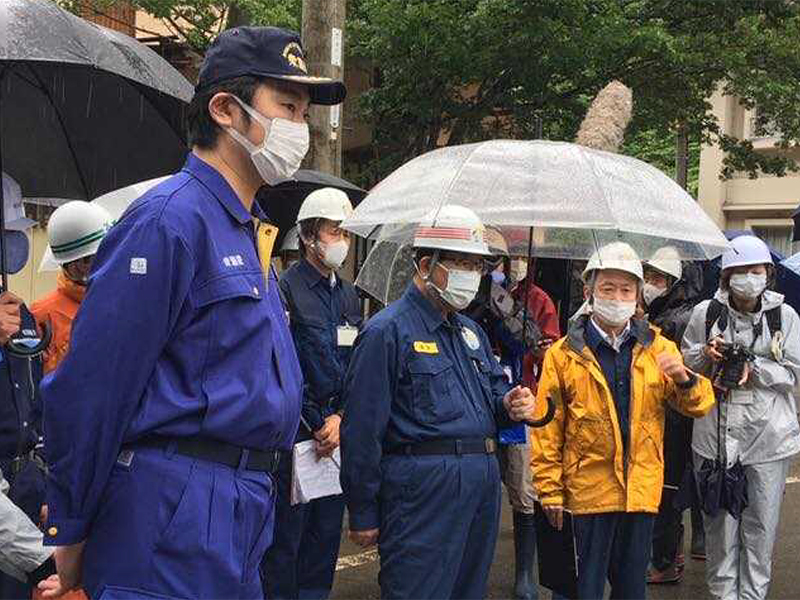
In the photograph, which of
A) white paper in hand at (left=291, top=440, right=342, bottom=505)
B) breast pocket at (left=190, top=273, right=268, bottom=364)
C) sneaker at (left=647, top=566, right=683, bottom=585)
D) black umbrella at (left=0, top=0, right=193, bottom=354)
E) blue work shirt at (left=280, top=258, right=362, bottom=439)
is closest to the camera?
breast pocket at (left=190, top=273, right=268, bottom=364)

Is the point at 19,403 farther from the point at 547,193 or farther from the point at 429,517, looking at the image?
the point at 547,193

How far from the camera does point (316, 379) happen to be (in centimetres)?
559

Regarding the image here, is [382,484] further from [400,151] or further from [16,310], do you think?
[400,151]

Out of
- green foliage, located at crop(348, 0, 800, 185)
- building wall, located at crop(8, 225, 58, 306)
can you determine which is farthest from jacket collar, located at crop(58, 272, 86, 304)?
building wall, located at crop(8, 225, 58, 306)

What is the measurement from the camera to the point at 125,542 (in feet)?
8.05

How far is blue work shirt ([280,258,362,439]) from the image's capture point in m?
5.59

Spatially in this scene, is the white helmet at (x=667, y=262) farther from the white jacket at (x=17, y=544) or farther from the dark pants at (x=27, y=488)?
the white jacket at (x=17, y=544)

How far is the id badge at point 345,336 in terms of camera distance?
18.7ft

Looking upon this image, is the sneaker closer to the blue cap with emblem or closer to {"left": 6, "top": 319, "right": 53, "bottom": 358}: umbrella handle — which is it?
{"left": 6, "top": 319, "right": 53, "bottom": 358}: umbrella handle

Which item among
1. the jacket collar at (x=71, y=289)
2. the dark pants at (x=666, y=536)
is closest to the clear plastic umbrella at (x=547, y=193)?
the jacket collar at (x=71, y=289)

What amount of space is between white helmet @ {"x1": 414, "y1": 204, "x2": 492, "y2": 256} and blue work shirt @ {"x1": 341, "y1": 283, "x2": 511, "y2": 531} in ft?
0.99

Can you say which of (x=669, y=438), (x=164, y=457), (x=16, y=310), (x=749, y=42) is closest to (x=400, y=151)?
(x=749, y=42)

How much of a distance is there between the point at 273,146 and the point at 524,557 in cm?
433

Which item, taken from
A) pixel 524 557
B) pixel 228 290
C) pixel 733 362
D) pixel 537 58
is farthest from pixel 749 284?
pixel 537 58
